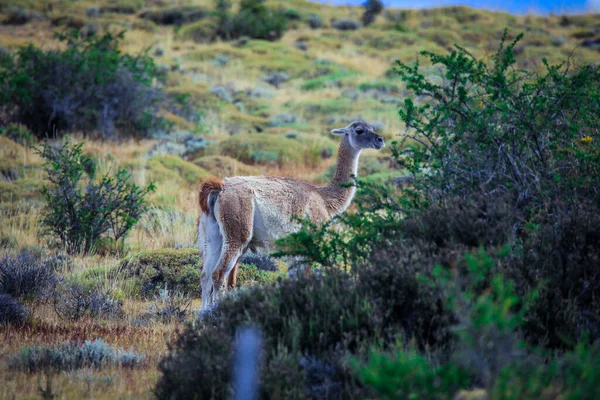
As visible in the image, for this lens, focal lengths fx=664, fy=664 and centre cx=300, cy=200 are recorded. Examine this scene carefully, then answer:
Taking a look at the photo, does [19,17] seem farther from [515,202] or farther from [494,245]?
[494,245]

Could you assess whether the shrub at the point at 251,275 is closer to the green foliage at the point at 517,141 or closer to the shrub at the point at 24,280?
the shrub at the point at 24,280

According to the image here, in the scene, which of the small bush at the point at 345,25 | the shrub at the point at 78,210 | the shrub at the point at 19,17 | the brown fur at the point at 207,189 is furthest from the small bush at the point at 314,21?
the brown fur at the point at 207,189

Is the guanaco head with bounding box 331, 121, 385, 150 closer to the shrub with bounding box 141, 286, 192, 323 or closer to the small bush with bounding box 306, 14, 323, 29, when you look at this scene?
the shrub with bounding box 141, 286, 192, 323

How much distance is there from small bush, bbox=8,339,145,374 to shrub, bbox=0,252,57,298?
233cm

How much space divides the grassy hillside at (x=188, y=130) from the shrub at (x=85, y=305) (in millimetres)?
46

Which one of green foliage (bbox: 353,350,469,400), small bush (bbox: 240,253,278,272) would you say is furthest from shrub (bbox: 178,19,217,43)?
green foliage (bbox: 353,350,469,400)

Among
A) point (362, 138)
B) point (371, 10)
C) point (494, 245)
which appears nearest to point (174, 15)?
point (371, 10)

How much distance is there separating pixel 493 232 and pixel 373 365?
2.58m

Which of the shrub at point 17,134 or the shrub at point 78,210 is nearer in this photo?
the shrub at point 78,210

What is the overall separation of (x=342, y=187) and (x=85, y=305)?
3693mm

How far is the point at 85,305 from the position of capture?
24.2 ft

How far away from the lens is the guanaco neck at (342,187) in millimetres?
9234

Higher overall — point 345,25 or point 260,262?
point 345,25

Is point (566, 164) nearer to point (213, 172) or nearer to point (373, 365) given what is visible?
point (373, 365)
